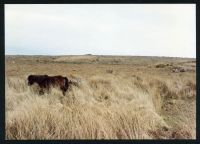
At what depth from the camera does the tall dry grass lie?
17.2 ft

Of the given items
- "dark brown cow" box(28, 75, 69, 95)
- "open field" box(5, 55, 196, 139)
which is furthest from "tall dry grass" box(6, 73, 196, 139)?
"dark brown cow" box(28, 75, 69, 95)

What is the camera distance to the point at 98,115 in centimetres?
556

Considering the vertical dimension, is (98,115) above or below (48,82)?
below

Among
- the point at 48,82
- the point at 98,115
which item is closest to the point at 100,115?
the point at 98,115

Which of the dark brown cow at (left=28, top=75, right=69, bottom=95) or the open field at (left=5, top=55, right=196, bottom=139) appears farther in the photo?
the dark brown cow at (left=28, top=75, right=69, bottom=95)

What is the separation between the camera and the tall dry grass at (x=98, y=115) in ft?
17.2

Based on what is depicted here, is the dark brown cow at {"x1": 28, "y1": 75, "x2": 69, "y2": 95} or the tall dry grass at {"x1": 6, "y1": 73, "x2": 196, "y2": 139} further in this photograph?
the dark brown cow at {"x1": 28, "y1": 75, "x2": 69, "y2": 95}

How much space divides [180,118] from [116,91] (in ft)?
5.35

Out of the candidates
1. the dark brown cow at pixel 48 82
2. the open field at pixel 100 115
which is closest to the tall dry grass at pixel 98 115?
the open field at pixel 100 115

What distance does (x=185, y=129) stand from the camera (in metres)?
5.43

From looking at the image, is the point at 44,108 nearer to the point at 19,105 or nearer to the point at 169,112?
the point at 19,105

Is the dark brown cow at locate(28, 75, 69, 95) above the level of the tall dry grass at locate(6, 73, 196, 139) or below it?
above

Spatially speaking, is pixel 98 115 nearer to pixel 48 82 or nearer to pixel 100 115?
pixel 100 115

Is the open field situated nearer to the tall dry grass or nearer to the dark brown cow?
the tall dry grass
